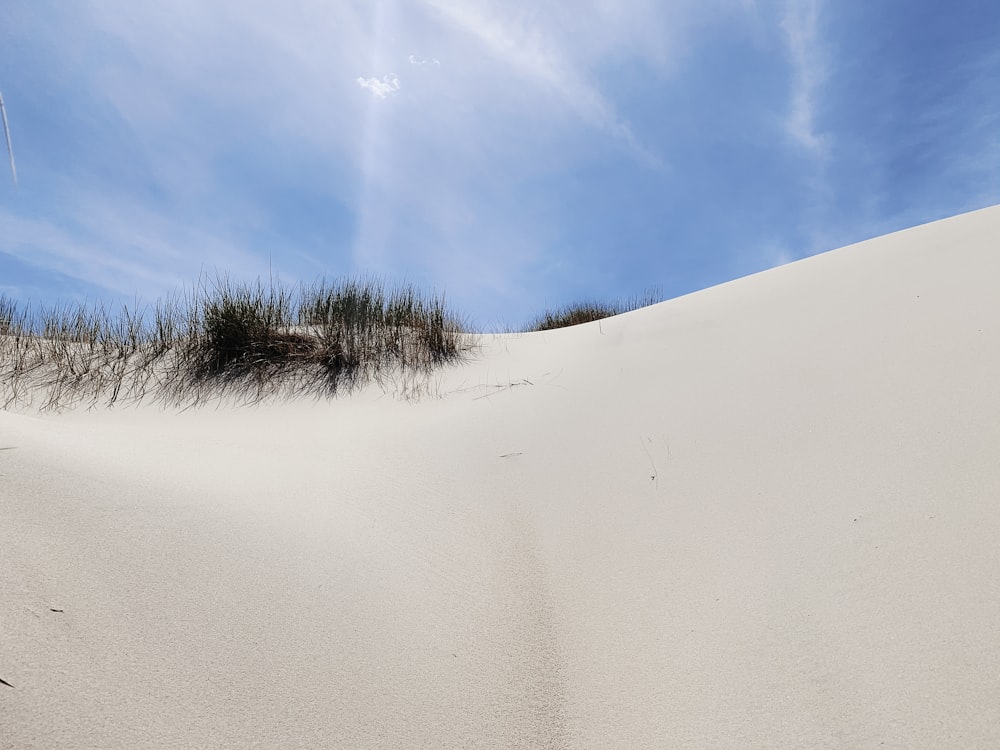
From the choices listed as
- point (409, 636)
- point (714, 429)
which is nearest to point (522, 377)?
point (714, 429)

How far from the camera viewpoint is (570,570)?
5.34 ft

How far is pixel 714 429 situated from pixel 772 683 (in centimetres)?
Result: 115

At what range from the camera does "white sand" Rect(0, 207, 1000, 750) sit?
1.02 m

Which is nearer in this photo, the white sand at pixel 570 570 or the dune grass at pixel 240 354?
the white sand at pixel 570 570

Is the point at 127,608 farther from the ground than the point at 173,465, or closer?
closer

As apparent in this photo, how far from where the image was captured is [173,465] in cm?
209

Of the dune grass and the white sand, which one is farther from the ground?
the dune grass

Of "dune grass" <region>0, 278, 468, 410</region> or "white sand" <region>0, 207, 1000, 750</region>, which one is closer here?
"white sand" <region>0, 207, 1000, 750</region>

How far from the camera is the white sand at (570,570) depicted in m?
1.02

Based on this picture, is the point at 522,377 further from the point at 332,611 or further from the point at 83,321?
the point at 83,321

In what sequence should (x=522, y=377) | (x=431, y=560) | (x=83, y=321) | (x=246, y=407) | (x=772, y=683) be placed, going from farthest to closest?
(x=83, y=321)
(x=246, y=407)
(x=522, y=377)
(x=431, y=560)
(x=772, y=683)

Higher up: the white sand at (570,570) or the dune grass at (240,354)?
the dune grass at (240,354)

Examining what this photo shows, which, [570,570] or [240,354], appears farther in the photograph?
[240,354]

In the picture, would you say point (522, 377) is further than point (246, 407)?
No
